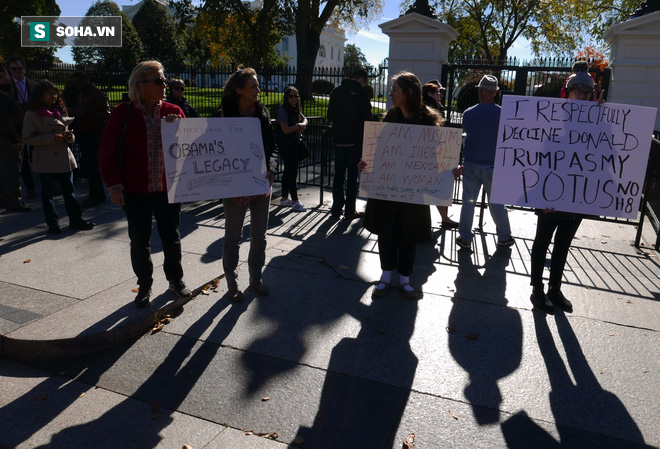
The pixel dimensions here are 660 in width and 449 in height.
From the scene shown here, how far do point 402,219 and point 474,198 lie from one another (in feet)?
6.12

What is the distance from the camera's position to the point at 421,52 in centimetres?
1060

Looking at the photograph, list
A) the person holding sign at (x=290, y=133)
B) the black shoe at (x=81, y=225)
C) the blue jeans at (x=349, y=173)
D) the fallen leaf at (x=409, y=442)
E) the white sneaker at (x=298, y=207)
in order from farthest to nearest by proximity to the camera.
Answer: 1. the white sneaker at (x=298, y=207)
2. the person holding sign at (x=290, y=133)
3. the blue jeans at (x=349, y=173)
4. the black shoe at (x=81, y=225)
5. the fallen leaf at (x=409, y=442)

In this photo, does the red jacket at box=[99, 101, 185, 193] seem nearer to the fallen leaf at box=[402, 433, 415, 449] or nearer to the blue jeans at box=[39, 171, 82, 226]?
the fallen leaf at box=[402, 433, 415, 449]

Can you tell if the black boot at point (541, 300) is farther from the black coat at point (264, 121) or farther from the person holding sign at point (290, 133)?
the person holding sign at point (290, 133)

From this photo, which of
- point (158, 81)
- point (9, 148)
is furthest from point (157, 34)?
point (158, 81)

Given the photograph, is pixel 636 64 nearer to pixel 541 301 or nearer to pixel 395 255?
pixel 541 301

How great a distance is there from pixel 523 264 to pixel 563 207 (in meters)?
1.65

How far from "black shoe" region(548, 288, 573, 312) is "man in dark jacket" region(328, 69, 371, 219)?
342 cm

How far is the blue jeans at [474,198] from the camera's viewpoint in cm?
613

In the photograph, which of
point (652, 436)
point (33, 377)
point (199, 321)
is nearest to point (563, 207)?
point (652, 436)

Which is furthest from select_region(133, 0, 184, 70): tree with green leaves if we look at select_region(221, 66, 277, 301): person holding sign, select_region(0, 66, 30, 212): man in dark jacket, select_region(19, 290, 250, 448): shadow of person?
select_region(19, 290, 250, 448): shadow of person

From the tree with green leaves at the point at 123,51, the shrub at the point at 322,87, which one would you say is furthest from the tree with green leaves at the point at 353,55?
the shrub at the point at 322,87

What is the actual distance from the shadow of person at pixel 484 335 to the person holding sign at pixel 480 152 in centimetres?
80

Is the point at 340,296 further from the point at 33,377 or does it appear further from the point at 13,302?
the point at 13,302
